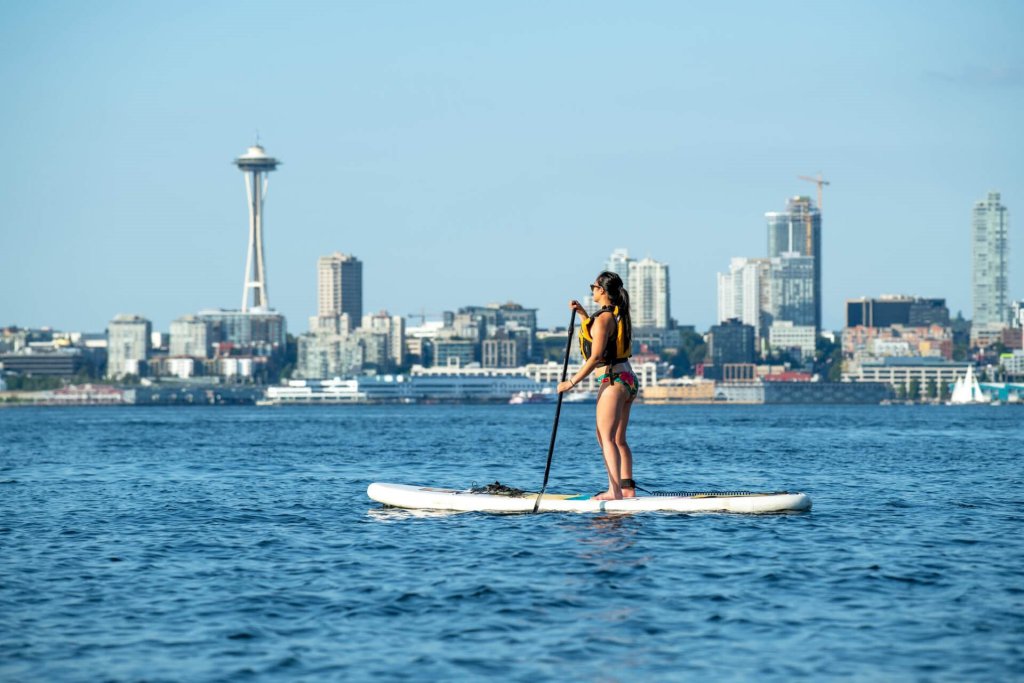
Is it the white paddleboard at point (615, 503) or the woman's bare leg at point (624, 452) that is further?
the white paddleboard at point (615, 503)

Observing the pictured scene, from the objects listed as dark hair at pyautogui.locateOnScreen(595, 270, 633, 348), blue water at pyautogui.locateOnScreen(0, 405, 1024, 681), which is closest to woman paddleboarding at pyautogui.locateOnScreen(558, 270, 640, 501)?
dark hair at pyautogui.locateOnScreen(595, 270, 633, 348)

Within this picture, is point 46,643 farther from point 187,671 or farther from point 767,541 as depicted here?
point 767,541

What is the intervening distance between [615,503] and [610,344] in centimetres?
250

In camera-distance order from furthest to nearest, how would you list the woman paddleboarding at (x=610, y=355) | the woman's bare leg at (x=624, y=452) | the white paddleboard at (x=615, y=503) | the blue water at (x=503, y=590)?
1. the white paddleboard at (x=615, y=503)
2. the woman's bare leg at (x=624, y=452)
3. the woman paddleboarding at (x=610, y=355)
4. the blue water at (x=503, y=590)

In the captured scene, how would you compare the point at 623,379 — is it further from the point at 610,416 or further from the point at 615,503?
the point at 615,503

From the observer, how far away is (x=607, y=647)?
1622 cm

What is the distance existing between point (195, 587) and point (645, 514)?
324 inches

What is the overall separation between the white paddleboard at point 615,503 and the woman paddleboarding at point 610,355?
0.72m

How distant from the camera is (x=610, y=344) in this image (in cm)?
2509

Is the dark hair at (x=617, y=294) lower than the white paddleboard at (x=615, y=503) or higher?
higher

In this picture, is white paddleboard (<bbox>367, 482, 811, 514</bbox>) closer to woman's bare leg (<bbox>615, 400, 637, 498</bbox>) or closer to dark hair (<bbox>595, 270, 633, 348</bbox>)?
woman's bare leg (<bbox>615, 400, 637, 498</bbox>)

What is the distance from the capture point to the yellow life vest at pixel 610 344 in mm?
25094

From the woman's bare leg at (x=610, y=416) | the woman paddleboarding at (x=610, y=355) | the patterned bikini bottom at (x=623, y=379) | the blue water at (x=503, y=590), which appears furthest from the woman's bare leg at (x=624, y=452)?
the blue water at (x=503, y=590)

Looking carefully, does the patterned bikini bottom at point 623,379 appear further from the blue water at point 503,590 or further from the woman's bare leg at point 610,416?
the blue water at point 503,590
